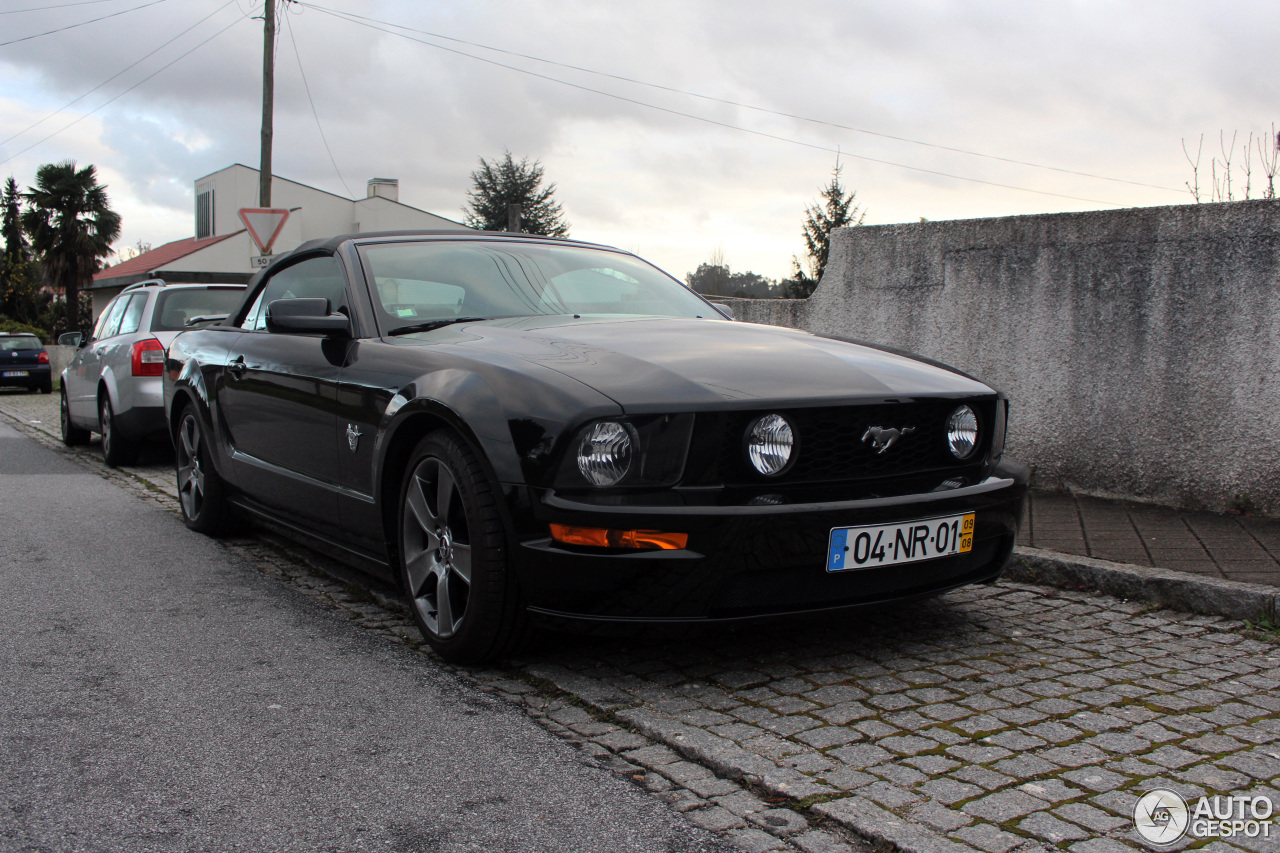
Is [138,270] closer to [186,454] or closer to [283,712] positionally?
[186,454]

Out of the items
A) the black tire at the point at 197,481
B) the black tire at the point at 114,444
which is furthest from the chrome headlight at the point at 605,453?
the black tire at the point at 114,444

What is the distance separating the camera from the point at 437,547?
355 cm

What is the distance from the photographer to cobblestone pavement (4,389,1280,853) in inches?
94.6

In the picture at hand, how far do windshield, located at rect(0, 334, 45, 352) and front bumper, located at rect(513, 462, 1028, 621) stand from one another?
85.8 feet

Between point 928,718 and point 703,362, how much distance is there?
1.23 m

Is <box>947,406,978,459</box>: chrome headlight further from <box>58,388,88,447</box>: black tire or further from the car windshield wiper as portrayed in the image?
<box>58,388,88,447</box>: black tire

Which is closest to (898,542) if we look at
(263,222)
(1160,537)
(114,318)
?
(1160,537)

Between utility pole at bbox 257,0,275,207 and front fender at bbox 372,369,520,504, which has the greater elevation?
utility pole at bbox 257,0,275,207

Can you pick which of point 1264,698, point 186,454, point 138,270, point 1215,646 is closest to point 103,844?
point 1264,698

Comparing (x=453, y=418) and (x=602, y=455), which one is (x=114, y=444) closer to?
(x=453, y=418)

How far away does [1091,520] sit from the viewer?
18.2 ft

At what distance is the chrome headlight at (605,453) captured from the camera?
3029 millimetres

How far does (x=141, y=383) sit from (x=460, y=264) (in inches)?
217

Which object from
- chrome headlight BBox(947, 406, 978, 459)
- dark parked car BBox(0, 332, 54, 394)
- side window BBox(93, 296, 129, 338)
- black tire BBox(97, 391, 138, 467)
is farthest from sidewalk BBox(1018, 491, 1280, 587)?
dark parked car BBox(0, 332, 54, 394)
